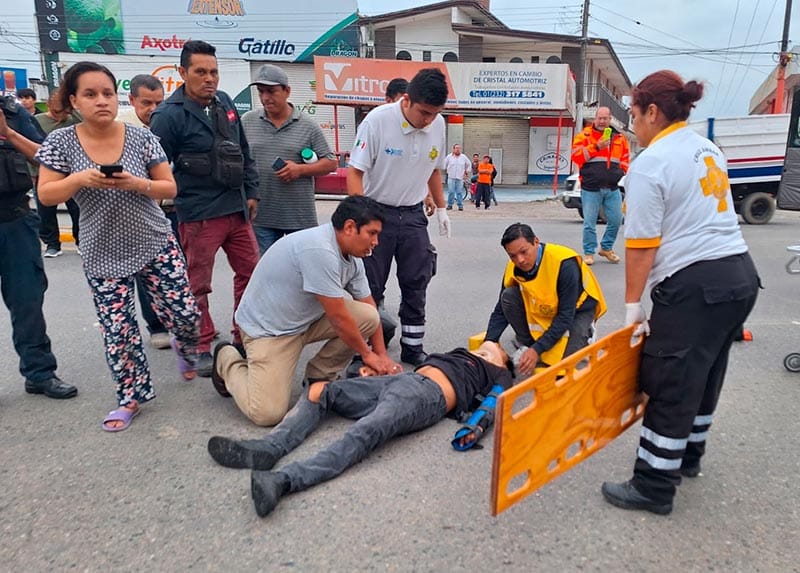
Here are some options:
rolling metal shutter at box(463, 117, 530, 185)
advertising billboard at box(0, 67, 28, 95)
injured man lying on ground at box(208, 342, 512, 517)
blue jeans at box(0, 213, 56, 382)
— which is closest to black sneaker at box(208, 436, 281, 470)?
injured man lying on ground at box(208, 342, 512, 517)

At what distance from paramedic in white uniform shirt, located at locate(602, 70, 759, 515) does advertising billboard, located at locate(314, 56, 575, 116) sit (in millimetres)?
18731

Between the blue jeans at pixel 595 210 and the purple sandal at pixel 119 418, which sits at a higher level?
the blue jeans at pixel 595 210

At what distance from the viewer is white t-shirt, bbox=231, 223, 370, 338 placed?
2.98 m

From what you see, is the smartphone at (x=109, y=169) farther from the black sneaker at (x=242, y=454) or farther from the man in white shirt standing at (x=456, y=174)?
the man in white shirt standing at (x=456, y=174)

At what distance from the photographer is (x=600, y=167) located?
6930 mm

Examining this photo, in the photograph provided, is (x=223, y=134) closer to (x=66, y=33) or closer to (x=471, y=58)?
(x=471, y=58)

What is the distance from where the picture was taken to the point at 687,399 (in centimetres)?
220

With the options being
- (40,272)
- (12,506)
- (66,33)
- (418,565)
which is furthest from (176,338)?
(66,33)

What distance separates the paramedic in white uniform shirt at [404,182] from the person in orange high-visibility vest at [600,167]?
11.7ft

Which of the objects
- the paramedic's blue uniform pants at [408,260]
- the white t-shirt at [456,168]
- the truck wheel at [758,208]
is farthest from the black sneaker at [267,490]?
the white t-shirt at [456,168]

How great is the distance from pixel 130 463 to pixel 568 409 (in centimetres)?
193

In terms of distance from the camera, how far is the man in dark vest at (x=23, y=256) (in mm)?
2961

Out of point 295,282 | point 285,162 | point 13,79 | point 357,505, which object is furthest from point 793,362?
point 13,79

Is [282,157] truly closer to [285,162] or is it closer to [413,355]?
[285,162]
